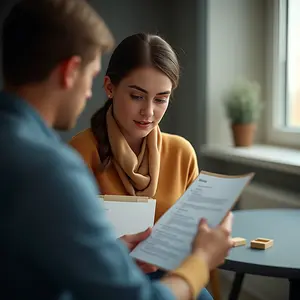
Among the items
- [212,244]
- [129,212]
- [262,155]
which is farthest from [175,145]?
[262,155]

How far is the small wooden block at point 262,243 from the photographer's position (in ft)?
→ 5.08

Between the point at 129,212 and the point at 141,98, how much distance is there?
32 centimetres

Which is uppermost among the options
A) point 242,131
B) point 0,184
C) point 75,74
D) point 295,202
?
point 75,74

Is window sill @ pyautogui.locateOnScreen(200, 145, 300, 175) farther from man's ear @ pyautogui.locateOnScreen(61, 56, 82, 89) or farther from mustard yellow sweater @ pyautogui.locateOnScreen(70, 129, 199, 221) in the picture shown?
man's ear @ pyautogui.locateOnScreen(61, 56, 82, 89)

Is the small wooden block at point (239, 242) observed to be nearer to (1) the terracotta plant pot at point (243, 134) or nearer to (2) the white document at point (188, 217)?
(2) the white document at point (188, 217)

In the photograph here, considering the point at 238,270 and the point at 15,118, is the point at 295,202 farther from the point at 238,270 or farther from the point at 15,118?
the point at 15,118

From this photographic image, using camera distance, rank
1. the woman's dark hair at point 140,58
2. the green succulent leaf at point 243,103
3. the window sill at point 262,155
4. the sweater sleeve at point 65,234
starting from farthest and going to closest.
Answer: the green succulent leaf at point 243,103
the window sill at point 262,155
the woman's dark hair at point 140,58
the sweater sleeve at point 65,234

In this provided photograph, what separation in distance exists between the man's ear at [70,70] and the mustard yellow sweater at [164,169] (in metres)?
0.66

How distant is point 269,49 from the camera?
2994 mm

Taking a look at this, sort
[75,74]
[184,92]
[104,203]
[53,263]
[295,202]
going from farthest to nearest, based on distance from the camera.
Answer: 1. [184,92]
2. [295,202]
3. [104,203]
4. [75,74]
5. [53,263]

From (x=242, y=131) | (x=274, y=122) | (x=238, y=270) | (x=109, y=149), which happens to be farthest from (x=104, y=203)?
(x=274, y=122)

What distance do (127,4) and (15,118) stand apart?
8.36 feet

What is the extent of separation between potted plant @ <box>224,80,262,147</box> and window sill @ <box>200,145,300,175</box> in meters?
0.07

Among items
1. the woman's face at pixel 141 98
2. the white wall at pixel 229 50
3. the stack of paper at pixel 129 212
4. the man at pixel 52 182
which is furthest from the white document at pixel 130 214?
the white wall at pixel 229 50
